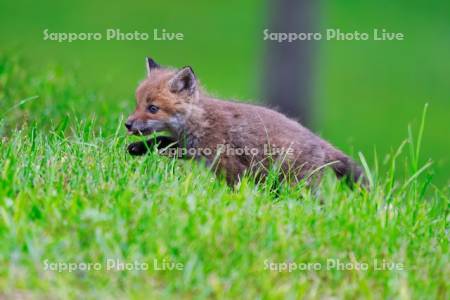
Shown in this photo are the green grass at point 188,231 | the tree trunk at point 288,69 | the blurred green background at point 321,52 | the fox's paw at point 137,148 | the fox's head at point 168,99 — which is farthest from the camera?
the blurred green background at point 321,52

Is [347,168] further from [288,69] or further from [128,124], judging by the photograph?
[288,69]

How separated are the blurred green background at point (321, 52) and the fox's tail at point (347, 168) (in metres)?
7.95

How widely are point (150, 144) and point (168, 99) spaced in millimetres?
770

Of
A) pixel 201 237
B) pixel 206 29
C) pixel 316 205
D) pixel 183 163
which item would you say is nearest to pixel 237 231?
pixel 201 237

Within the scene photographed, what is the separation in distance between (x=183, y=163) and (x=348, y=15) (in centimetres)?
1540

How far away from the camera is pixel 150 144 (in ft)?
28.7

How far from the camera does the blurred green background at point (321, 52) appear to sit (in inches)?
747

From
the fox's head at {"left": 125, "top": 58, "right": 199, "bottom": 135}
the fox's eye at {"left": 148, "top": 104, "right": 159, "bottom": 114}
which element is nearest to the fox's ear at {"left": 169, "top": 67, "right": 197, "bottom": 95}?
the fox's head at {"left": 125, "top": 58, "right": 199, "bottom": 135}

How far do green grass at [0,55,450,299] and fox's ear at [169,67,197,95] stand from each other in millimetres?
1575

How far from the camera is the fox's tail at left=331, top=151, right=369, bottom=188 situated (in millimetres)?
9391

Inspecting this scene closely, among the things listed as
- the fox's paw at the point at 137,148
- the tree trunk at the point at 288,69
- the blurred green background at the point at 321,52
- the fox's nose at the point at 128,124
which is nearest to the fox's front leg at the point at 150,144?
the fox's paw at the point at 137,148

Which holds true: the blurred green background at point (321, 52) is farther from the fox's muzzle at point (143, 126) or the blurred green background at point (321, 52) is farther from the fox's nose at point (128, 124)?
the fox's nose at point (128, 124)

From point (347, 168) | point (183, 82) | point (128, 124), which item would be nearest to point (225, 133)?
point (183, 82)

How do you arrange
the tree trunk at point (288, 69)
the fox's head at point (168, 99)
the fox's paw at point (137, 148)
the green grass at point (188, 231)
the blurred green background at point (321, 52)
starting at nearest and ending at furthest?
the green grass at point (188, 231) < the fox's paw at point (137, 148) < the fox's head at point (168, 99) < the tree trunk at point (288, 69) < the blurred green background at point (321, 52)
